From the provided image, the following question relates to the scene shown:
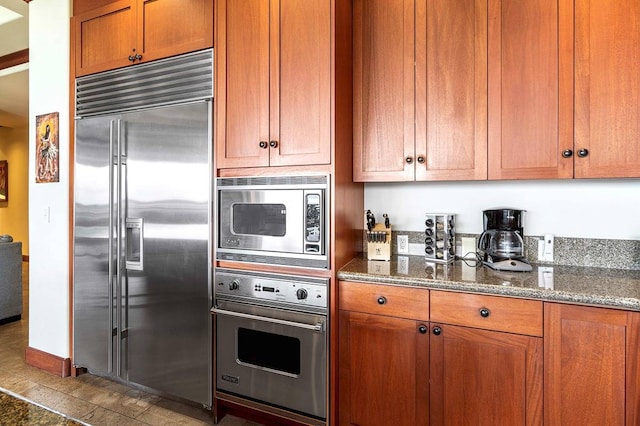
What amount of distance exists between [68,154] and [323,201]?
6.62 feet

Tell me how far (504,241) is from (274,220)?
124 centimetres

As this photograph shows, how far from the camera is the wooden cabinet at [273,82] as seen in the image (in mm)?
1896

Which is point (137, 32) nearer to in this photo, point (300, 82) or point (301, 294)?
point (300, 82)

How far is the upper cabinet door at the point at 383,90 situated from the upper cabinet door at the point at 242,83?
53 cm

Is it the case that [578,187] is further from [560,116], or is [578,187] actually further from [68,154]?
[68,154]

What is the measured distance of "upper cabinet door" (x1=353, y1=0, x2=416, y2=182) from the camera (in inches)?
79.8

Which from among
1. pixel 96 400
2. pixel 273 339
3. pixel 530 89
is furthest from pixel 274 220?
pixel 96 400

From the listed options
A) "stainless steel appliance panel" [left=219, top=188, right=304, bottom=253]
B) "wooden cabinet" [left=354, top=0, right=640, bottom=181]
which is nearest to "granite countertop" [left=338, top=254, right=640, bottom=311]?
"stainless steel appliance panel" [left=219, top=188, right=304, bottom=253]

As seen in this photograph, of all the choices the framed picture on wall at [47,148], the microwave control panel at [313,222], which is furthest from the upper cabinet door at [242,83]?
the framed picture on wall at [47,148]

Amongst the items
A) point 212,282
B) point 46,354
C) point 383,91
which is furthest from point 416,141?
point 46,354

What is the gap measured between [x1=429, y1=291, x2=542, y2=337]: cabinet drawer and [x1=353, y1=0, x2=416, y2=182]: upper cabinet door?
720mm

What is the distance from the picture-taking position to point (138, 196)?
2.32m

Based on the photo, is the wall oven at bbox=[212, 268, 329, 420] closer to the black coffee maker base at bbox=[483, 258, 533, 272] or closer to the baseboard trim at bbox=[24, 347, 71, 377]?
the black coffee maker base at bbox=[483, 258, 533, 272]

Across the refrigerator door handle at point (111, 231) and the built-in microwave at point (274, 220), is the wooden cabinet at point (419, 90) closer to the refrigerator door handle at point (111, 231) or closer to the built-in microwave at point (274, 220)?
the built-in microwave at point (274, 220)
